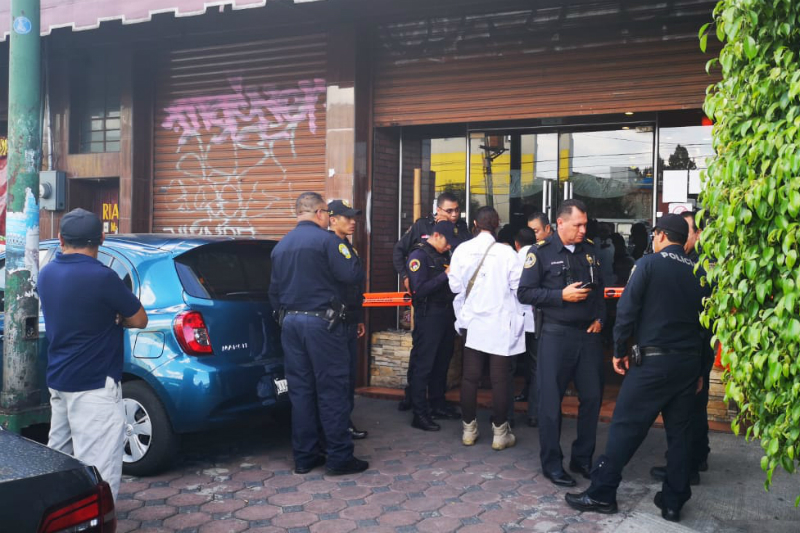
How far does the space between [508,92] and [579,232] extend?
3.09 m

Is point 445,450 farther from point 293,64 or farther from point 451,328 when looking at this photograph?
point 293,64

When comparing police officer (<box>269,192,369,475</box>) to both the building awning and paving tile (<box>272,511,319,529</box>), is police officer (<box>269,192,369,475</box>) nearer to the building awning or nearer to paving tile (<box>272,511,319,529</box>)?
paving tile (<box>272,511,319,529</box>)

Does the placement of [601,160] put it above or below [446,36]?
below

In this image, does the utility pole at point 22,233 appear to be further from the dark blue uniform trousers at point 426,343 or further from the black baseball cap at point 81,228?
the dark blue uniform trousers at point 426,343

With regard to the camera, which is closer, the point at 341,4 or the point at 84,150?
the point at 341,4

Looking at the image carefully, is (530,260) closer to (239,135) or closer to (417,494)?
(417,494)

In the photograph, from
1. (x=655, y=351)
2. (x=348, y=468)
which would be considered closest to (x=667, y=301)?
(x=655, y=351)

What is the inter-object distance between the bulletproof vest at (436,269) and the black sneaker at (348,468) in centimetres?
173

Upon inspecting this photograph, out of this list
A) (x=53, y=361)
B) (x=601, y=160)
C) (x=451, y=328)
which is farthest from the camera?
(x=601, y=160)

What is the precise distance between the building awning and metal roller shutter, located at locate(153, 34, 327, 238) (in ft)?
4.76

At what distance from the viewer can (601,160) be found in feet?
27.9

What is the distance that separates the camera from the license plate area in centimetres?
561

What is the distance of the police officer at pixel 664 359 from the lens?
4.46 metres

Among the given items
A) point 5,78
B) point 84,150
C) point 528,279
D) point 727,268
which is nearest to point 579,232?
point 528,279
